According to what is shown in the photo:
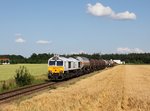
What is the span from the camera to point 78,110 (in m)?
17.4

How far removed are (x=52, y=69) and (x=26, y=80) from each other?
295 inches

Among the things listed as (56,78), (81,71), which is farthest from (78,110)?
(81,71)

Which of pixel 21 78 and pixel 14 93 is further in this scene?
pixel 21 78

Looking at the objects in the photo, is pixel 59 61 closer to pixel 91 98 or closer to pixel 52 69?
pixel 52 69

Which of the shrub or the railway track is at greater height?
the shrub

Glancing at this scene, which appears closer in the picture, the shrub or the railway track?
the railway track

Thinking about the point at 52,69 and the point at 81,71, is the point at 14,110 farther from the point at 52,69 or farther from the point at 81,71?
the point at 81,71

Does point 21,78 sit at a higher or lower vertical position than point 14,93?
higher

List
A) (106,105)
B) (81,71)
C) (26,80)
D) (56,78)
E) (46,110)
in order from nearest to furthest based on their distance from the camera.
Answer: (46,110)
(106,105)
(26,80)
(56,78)
(81,71)

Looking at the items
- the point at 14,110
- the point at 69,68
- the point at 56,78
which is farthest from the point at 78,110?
the point at 69,68

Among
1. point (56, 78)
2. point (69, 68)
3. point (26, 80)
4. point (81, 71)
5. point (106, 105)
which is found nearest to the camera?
point (106, 105)

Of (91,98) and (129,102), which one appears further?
(91,98)

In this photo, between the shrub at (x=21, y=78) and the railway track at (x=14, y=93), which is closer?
the railway track at (x=14, y=93)

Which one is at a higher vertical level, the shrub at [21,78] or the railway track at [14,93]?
the shrub at [21,78]
